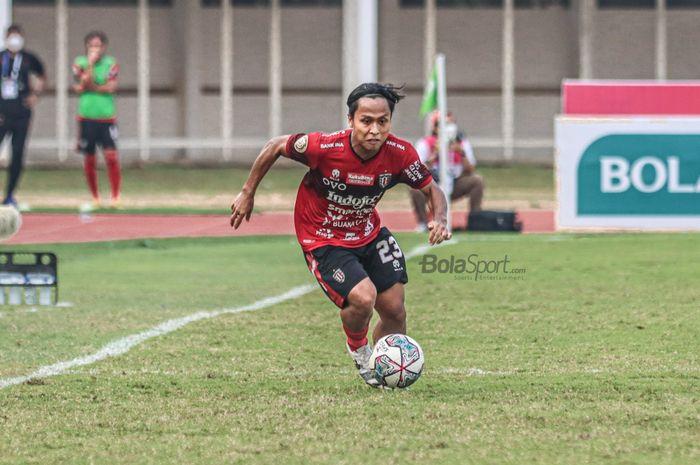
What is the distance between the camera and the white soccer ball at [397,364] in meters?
7.57

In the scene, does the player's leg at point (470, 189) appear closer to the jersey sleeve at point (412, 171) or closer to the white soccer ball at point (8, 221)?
the white soccer ball at point (8, 221)

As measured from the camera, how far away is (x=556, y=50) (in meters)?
31.7

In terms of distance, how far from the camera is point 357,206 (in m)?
8.01

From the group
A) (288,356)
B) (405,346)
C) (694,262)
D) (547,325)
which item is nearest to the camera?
(405,346)

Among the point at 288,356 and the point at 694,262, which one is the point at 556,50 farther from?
the point at 288,356

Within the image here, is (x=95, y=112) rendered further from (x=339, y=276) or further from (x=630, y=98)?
(x=339, y=276)

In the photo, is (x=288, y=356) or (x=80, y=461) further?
(x=288, y=356)

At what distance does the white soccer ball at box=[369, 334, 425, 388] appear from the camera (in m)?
7.57

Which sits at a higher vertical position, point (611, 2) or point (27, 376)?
point (611, 2)

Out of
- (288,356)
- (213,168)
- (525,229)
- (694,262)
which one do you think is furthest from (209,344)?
(213,168)

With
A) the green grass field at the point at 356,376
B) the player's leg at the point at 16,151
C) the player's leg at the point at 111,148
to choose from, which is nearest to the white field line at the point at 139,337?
the green grass field at the point at 356,376

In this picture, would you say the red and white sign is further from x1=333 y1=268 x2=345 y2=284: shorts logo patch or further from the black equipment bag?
x1=333 y1=268 x2=345 y2=284: shorts logo patch

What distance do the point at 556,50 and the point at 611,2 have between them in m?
1.49

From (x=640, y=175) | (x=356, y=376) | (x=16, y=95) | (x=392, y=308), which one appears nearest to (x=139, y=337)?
(x=356, y=376)
